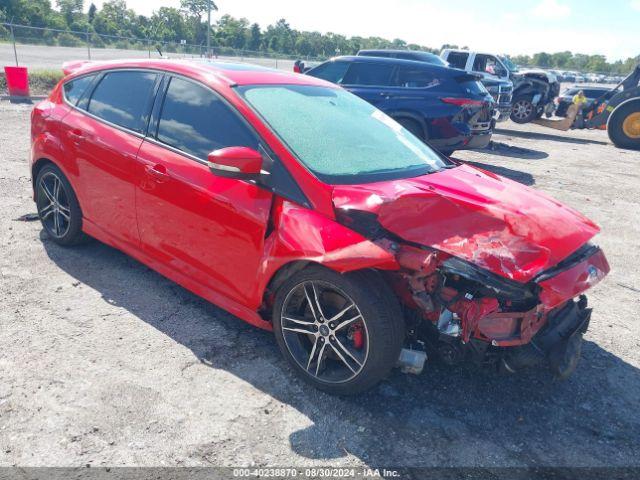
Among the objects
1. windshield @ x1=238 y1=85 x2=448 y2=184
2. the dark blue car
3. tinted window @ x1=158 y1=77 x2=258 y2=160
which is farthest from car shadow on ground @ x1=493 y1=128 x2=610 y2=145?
tinted window @ x1=158 y1=77 x2=258 y2=160

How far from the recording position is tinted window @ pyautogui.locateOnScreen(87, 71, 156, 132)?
3.75m

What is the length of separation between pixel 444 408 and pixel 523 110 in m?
16.5

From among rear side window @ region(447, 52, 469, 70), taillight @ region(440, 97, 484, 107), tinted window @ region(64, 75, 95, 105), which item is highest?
rear side window @ region(447, 52, 469, 70)

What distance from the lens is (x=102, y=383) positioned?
2881mm

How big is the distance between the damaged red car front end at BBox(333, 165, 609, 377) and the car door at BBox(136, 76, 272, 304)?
25.1 inches

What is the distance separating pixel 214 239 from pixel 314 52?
8148 centimetres

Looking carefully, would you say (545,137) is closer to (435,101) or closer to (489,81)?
(489,81)

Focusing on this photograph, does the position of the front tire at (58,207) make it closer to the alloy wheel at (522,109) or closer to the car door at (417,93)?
the car door at (417,93)

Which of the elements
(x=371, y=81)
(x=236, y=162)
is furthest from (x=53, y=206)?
(x=371, y=81)

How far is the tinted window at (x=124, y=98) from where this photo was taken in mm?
3746

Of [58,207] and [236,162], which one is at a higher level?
[236,162]

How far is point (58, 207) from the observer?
14.6 feet

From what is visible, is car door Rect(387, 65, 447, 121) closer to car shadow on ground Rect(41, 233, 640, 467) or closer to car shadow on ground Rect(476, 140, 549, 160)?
car shadow on ground Rect(476, 140, 549, 160)

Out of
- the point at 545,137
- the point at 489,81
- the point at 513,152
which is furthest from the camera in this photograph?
the point at 545,137
